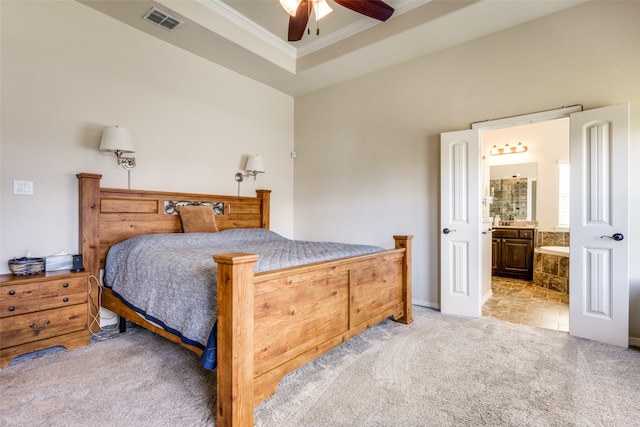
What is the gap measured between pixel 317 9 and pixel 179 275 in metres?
2.24

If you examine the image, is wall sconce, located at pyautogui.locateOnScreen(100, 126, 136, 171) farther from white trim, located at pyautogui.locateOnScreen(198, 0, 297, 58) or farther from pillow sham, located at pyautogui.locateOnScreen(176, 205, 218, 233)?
white trim, located at pyautogui.locateOnScreen(198, 0, 297, 58)

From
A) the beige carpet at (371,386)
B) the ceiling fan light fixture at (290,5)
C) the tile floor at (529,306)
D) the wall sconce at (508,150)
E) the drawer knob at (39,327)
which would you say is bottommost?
the tile floor at (529,306)

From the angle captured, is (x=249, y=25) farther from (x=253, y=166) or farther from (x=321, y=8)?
(x=253, y=166)

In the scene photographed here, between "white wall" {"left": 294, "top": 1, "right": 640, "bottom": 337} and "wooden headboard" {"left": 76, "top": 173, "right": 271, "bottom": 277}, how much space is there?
155cm

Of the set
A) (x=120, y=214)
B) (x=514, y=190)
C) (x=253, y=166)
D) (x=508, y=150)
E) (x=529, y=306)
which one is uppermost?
(x=508, y=150)

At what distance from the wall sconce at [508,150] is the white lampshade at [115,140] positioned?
571 centimetres

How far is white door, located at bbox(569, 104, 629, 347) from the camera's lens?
253cm

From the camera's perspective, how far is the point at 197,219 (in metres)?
3.42

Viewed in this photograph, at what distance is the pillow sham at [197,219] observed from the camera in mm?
3363

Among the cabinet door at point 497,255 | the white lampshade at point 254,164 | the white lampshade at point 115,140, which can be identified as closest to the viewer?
the white lampshade at point 115,140

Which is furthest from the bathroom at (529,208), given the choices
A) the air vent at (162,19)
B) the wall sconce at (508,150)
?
the air vent at (162,19)

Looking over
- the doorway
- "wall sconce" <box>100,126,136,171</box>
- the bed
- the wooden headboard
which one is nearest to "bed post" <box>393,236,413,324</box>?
the bed

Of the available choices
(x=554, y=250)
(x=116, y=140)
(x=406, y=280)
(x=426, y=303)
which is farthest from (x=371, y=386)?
(x=554, y=250)

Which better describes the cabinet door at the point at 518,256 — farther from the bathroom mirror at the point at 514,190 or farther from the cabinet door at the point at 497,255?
the bathroom mirror at the point at 514,190
